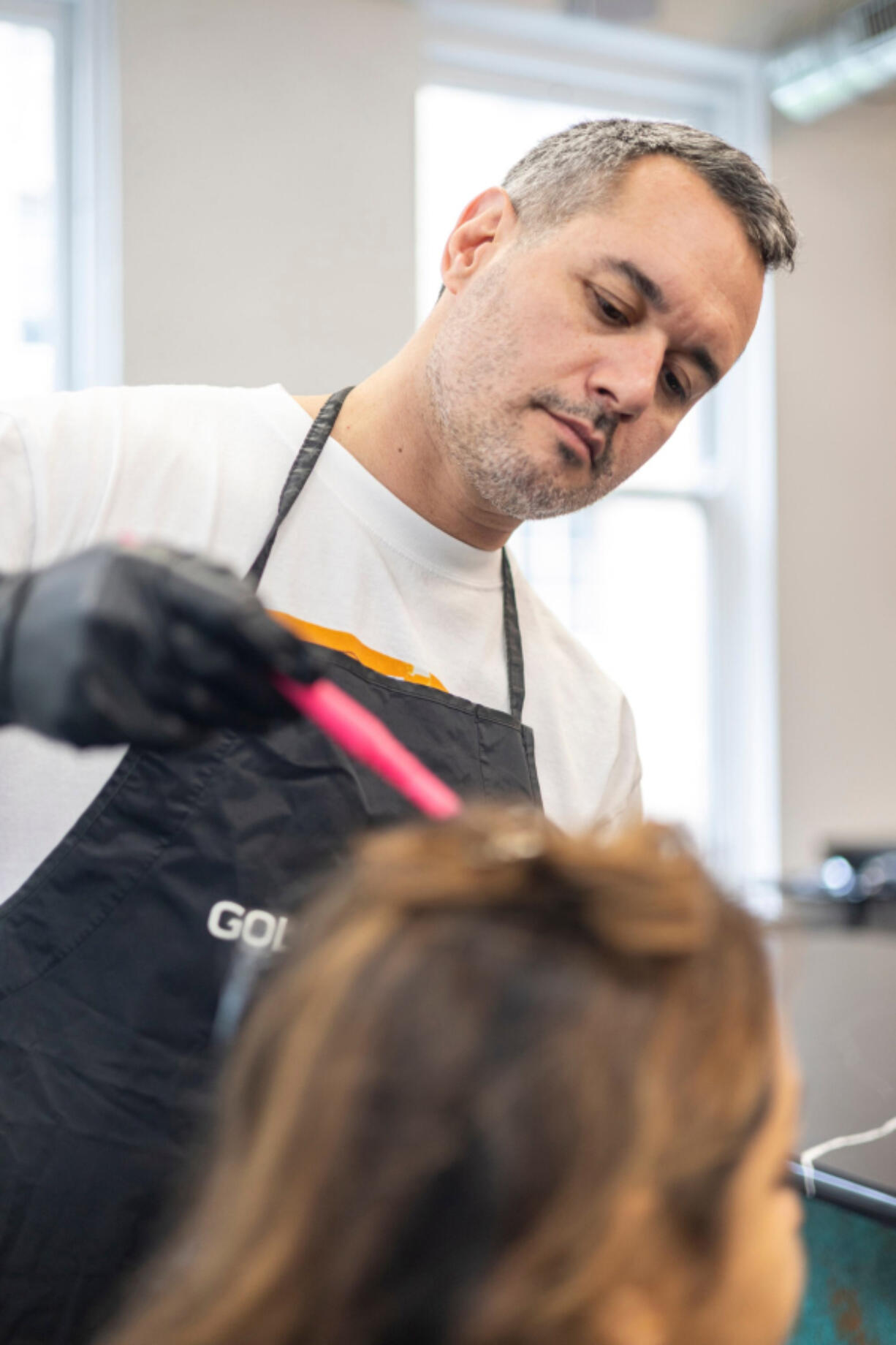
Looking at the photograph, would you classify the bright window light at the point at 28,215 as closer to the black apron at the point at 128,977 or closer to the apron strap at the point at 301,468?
the apron strap at the point at 301,468

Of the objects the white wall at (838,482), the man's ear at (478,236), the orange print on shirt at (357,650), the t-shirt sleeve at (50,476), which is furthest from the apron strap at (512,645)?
the white wall at (838,482)

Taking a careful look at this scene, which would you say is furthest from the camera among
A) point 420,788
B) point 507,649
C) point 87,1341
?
point 507,649

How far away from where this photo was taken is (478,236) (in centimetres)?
152

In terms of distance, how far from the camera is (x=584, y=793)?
61.0 inches

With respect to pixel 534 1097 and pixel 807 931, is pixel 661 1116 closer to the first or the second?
pixel 534 1097

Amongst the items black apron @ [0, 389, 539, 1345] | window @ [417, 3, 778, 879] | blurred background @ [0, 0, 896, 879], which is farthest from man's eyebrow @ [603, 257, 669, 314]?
window @ [417, 3, 778, 879]

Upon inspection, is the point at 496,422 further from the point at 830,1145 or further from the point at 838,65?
the point at 838,65

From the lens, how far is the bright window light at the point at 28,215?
317cm

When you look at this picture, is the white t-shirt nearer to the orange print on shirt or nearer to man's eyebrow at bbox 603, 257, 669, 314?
the orange print on shirt

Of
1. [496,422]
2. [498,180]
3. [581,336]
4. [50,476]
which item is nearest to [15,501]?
[50,476]

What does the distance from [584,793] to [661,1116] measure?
923 millimetres

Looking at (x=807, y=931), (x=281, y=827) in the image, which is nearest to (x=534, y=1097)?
(x=281, y=827)

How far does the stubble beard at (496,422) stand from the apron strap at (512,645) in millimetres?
171

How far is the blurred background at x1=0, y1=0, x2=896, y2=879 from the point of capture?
3125mm
